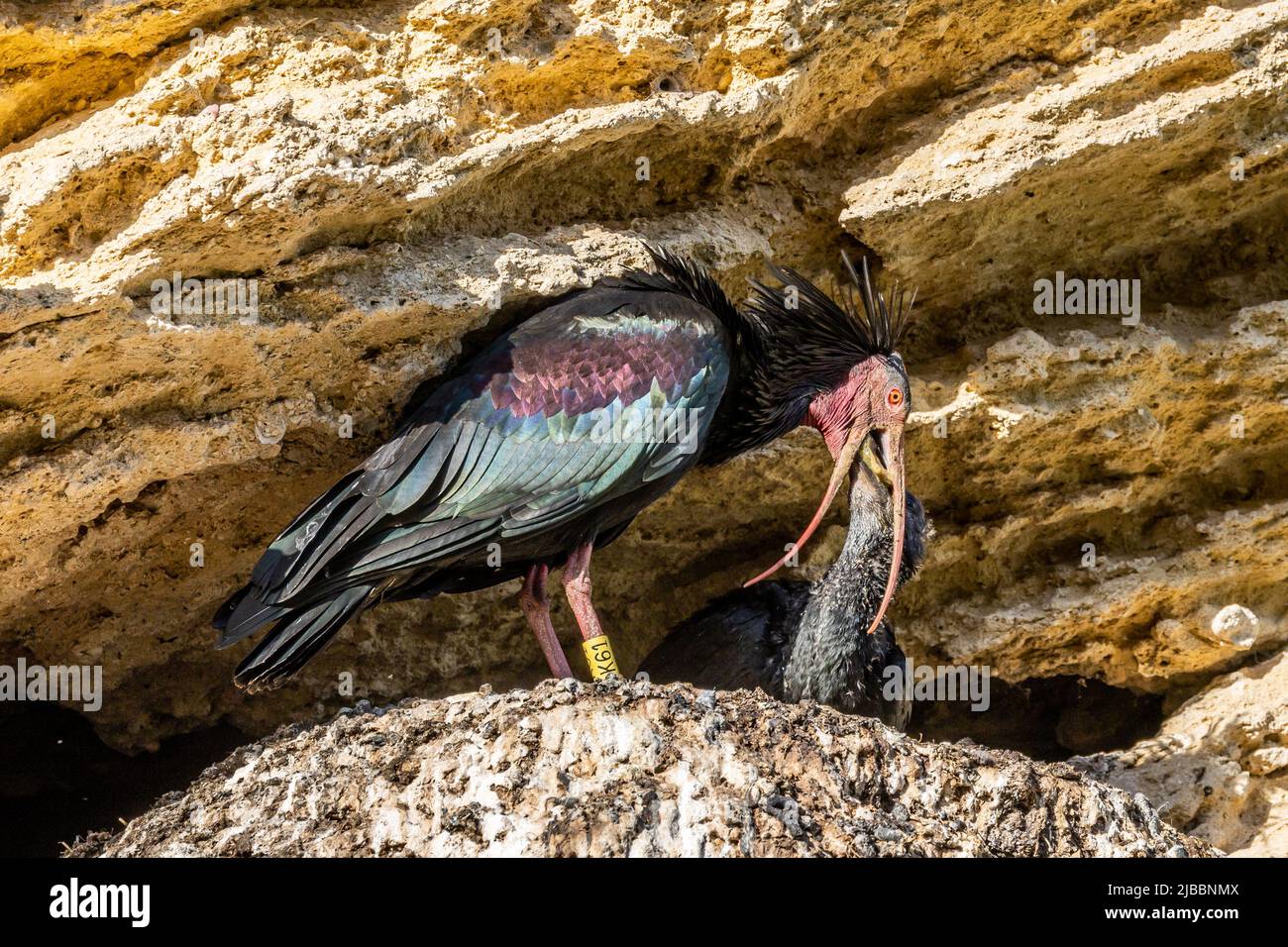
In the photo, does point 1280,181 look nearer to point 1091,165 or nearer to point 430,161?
point 1091,165

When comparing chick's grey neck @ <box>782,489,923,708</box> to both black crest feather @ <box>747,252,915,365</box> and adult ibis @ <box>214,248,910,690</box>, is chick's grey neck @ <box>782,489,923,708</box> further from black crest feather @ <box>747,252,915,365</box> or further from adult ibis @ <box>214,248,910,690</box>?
black crest feather @ <box>747,252,915,365</box>

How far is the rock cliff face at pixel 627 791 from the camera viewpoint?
401 cm

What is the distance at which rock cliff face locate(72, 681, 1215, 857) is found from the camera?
4.01m

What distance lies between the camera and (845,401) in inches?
222

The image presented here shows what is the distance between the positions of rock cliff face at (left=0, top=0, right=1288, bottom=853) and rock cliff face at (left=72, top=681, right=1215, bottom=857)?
3.92 ft

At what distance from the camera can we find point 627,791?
13.3 ft

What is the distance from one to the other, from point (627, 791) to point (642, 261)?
217 cm

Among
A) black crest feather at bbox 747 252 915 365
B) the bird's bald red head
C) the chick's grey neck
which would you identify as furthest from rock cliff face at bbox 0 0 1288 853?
the chick's grey neck

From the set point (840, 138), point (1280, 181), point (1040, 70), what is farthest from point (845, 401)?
point (1280, 181)

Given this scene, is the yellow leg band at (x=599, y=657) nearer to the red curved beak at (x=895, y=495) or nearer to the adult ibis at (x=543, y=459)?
the adult ibis at (x=543, y=459)

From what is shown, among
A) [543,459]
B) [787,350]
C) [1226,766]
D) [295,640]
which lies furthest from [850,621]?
[295,640]

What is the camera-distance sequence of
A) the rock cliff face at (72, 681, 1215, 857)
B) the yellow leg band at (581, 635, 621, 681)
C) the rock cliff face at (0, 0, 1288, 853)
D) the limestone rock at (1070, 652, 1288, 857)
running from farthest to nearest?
the limestone rock at (1070, 652, 1288, 857) → the yellow leg band at (581, 635, 621, 681) → the rock cliff face at (0, 0, 1288, 853) → the rock cliff face at (72, 681, 1215, 857)

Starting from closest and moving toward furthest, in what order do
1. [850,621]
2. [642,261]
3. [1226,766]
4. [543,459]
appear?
1. [543,459]
2. [850,621]
3. [642,261]
4. [1226,766]

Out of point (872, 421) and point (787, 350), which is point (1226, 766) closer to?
point (872, 421)
